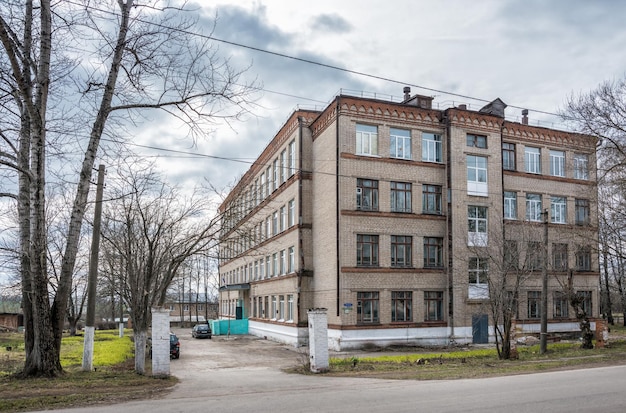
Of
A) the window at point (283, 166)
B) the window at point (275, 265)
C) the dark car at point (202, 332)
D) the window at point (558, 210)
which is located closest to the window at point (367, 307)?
the window at point (275, 265)

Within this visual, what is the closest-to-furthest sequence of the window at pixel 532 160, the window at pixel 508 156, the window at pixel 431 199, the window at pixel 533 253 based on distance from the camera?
the window at pixel 533 253, the window at pixel 431 199, the window at pixel 508 156, the window at pixel 532 160

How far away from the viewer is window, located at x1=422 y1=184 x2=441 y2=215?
34.5 m

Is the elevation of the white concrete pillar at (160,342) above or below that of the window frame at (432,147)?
below

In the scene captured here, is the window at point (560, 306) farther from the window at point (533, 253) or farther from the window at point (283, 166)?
the window at point (283, 166)

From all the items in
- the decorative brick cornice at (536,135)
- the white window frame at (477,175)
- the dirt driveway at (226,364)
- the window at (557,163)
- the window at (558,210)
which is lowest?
the dirt driveway at (226,364)

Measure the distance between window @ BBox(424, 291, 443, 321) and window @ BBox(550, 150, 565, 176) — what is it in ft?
43.7

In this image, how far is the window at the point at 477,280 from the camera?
3381 cm

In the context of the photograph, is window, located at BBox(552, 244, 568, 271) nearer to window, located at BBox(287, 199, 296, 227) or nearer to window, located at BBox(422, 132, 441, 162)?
window, located at BBox(422, 132, 441, 162)

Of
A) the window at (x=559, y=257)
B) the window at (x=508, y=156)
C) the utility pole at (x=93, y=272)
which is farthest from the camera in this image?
the window at (x=508, y=156)

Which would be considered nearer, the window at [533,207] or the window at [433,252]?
the window at [433,252]

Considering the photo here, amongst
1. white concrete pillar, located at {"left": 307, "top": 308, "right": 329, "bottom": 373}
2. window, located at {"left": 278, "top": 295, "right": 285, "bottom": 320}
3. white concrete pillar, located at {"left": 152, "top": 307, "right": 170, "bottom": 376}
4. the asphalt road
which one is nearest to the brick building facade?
window, located at {"left": 278, "top": 295, "right": 285, "bottom": 320}

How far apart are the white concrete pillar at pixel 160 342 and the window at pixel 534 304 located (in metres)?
27.2

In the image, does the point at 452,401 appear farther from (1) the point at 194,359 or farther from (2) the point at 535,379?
(1) the point at 194,359

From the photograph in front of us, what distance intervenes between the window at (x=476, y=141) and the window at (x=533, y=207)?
538 cm
